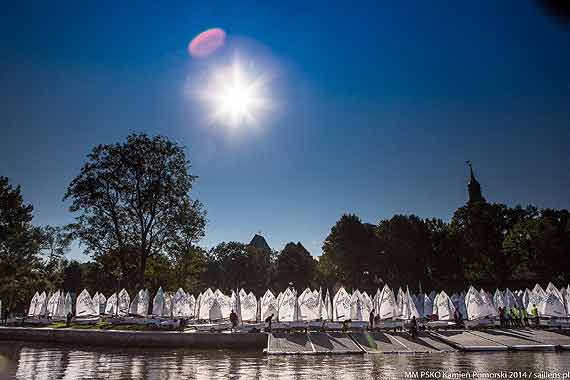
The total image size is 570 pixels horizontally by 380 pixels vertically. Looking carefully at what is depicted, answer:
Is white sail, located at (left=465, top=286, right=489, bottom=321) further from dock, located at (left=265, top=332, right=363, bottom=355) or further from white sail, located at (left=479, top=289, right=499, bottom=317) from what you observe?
dock, located at (left=265, top=332, right=363, bottom=355)

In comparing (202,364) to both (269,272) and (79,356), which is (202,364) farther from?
(269,272)

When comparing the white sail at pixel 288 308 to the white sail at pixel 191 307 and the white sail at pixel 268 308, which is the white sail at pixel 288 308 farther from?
the white sail at pixel 191 307

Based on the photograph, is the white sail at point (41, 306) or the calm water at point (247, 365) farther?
A: the white sail at point (41, 306)

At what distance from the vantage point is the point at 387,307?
33719 mm

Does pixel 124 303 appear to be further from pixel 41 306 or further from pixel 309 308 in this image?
pixel 309 308

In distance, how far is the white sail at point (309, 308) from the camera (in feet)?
103

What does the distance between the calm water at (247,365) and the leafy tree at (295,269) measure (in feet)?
200

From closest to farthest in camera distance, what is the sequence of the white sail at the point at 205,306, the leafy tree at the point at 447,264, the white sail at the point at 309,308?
1. the white sail at the point at 309,308
2. the white sail at the point at 205,306
3. the leafy tree at the point at 447,264

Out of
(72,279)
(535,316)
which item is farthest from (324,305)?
(72,279)

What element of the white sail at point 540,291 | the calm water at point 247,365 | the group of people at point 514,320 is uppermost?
the white sail at point 540,291

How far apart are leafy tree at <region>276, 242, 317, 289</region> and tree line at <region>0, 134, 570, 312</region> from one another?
0.77 feet

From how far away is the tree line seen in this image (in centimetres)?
3884

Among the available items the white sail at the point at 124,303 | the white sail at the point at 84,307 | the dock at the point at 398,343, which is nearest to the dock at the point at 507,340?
the dock at the point at 398,343

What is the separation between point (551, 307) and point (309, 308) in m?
21.5
